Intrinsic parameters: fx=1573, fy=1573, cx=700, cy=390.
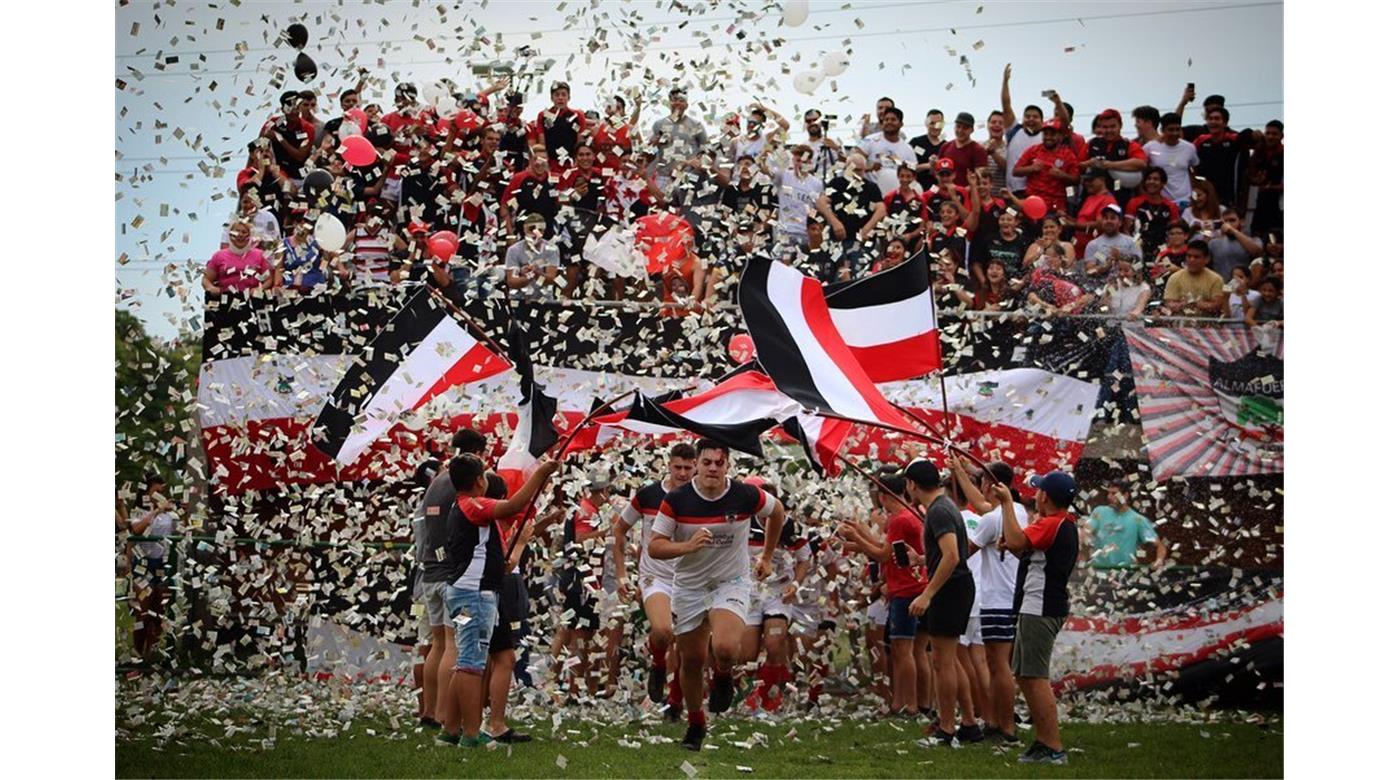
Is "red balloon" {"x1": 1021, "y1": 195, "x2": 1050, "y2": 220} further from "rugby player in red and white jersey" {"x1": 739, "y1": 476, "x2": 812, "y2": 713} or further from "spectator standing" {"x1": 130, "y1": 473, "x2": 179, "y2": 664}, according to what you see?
"spectator standing" {"x1": 130, "y1": 473, "x2": 179, "y2": 664}

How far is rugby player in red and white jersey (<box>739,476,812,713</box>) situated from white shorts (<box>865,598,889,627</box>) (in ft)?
1.98

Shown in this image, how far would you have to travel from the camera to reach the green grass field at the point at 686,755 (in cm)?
707

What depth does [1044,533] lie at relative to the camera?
7230 millimetres

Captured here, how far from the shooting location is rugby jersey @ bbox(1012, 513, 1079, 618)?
723 centimetres

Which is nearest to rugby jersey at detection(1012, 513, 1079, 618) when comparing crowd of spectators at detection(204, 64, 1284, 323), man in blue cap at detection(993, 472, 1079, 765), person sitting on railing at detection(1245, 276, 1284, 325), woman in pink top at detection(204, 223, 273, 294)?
man in blue cap at detection(993, 472, 1079, 765)

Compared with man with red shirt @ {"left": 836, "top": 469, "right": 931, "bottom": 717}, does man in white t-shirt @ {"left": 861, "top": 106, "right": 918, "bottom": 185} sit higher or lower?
higher

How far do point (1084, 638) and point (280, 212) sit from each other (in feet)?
18.8

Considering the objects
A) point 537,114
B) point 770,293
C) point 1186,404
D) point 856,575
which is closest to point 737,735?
point 856,575

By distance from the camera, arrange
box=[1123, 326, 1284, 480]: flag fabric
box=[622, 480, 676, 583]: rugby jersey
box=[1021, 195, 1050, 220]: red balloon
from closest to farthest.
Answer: box=[622, 480, 676, 583]: rugby jersey
box=[1123, 326, 1284, 480]: flag fabric
box=[1021, 195, 1050, 220]: red balloon

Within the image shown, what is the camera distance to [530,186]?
1020cm

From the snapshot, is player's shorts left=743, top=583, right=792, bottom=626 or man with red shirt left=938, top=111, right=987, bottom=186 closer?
player's shorts left=743, top=583, right=792, bottom=626

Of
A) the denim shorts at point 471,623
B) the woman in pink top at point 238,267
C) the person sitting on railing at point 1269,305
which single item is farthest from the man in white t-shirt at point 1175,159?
the woman in pink top at point 238,267

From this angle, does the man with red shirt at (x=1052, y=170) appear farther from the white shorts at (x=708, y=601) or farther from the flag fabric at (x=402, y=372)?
the white shorts at (x=708, y=601)

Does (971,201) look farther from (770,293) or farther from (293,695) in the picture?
(293,695)
